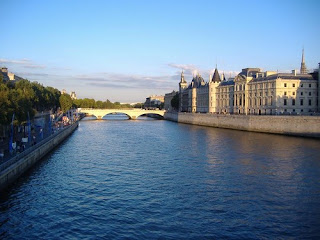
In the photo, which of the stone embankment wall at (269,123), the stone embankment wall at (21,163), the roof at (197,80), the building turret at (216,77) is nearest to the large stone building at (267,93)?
the building turret at (216,77)

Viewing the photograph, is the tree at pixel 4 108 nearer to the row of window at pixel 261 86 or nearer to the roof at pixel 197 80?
the row of window at pixel 261 86

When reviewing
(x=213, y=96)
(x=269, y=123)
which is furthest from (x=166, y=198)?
(x=213, y=96)

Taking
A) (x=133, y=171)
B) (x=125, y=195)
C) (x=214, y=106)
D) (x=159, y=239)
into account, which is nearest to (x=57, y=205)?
(x=125, y=195)

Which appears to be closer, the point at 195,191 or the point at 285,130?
the point at 195,191

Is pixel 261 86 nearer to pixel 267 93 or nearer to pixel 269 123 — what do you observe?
pixel 267 93

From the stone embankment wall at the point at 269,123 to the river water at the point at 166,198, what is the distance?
18660 millimetres

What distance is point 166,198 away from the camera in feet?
66.7

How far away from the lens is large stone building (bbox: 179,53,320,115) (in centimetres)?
6994

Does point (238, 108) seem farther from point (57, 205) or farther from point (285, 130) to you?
point (57, 205)

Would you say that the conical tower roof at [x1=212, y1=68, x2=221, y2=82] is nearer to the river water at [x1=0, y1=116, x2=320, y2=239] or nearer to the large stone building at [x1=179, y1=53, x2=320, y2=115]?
the large stone building at [x1=179, y1=53, x2=320, y2=115]

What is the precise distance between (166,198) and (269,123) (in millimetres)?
44458

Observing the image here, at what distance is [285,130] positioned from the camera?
56.7 meters

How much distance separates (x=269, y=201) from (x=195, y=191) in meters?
4.28

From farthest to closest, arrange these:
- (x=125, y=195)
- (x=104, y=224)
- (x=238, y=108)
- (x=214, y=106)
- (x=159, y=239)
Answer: (x=214, y=106), (x=238, y=108), (x=125, y=195), (x=104, y=224), (x=159, y=239)
